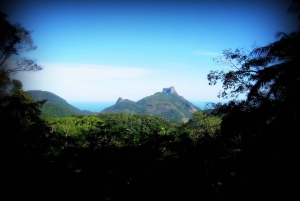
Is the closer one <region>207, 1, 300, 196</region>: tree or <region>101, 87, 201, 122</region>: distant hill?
<region>207, 1, 300, 196</region>: tree

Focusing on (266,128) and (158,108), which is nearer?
(266,128)

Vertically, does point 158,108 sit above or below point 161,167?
below

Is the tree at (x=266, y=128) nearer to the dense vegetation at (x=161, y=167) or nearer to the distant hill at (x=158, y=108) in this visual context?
the dense vegetation at (x=161, y=167)

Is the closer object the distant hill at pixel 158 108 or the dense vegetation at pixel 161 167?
the dense vegetation at pixel 161 167

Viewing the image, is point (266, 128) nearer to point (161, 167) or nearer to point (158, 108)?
point (161, 167)

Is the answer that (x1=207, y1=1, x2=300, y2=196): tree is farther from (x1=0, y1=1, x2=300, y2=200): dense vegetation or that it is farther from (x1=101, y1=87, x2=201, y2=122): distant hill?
(x1=101, y1=87, x2=201, y2=122): distant hill

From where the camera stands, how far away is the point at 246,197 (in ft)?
8.05

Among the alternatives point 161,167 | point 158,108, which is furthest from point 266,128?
point 158,108

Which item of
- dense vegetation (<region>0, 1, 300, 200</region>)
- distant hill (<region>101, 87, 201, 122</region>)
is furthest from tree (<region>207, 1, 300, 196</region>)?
distant hill (<region>101, 87, 201, 122</region>)

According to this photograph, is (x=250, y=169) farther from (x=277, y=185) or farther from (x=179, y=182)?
(x=179, y=182)

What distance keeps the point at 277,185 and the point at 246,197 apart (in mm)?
572

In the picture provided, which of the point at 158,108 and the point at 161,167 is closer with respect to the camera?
the point at 161,167

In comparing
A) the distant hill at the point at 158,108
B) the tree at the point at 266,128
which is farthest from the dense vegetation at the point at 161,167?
the distant hill at the point at 158,108

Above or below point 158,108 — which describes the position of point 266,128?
above
